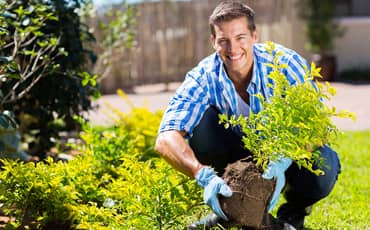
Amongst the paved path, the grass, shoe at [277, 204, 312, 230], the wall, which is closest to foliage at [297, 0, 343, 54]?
the wall

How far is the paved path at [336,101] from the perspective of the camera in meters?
8.06

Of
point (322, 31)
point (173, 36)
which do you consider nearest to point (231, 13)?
point (173, 36)

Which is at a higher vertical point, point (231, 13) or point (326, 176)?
point (231, 13)

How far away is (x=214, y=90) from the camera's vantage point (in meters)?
3.56

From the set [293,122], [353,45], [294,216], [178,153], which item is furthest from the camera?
[353,45]

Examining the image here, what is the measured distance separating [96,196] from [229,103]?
78 cm

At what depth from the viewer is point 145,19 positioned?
39.5 feet

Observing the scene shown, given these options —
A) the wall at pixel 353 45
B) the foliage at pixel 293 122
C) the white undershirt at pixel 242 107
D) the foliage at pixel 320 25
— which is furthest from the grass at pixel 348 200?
the wall at pixel 353 45

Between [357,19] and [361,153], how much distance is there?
24.5 ft

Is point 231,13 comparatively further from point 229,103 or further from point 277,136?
point 277,136

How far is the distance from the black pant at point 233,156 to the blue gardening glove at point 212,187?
1.82ft

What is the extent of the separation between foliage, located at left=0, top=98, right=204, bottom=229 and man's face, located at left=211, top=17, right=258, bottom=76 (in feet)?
1.91

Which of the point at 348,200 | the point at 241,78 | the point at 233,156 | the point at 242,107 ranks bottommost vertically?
the point at 348,200

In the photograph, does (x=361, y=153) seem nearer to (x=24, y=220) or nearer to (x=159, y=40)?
(x=24, y=220)
